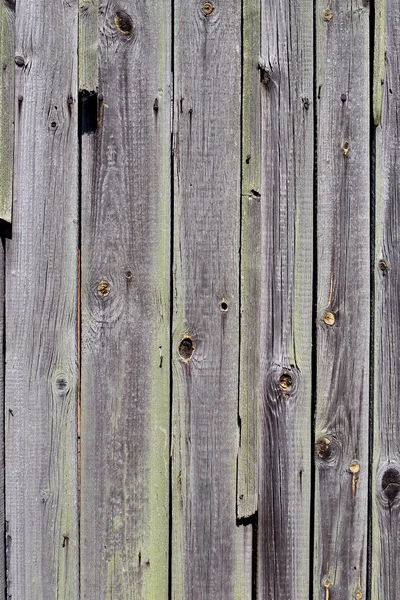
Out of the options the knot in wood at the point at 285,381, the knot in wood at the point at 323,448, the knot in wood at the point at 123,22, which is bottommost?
the knot in wood at the point at 323,448

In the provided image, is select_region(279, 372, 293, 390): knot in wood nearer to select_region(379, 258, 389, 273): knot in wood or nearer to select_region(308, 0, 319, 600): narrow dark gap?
select_region(308, 0, 319, 600): narrow dark gap

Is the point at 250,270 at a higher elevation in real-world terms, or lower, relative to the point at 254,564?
higher

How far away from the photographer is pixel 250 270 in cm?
185

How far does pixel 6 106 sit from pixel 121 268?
54 centimetres

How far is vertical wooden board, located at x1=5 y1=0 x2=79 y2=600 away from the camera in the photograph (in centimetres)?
183

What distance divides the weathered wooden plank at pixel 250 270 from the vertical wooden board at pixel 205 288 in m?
0.02

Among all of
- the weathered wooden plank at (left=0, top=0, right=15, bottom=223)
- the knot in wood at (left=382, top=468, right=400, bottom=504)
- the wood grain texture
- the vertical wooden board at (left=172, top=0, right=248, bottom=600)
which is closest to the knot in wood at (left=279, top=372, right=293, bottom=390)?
the vertical wooden board at (left=172, top=0, right=248, bottom=600)

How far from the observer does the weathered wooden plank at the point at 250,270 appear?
1.85 m

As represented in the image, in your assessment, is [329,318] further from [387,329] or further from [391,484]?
[391,484]

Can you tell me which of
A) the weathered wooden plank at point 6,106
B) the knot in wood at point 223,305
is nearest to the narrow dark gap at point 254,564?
the knot in wood at point 223,305

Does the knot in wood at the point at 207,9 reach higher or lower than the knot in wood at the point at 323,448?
higher

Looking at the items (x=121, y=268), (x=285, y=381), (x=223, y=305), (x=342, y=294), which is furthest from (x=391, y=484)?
(x=121, y=268)

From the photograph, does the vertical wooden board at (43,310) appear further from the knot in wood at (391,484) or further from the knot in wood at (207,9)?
the knot in wood at (391,484)

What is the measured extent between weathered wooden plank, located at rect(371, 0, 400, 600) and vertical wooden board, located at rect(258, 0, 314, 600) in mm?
199
